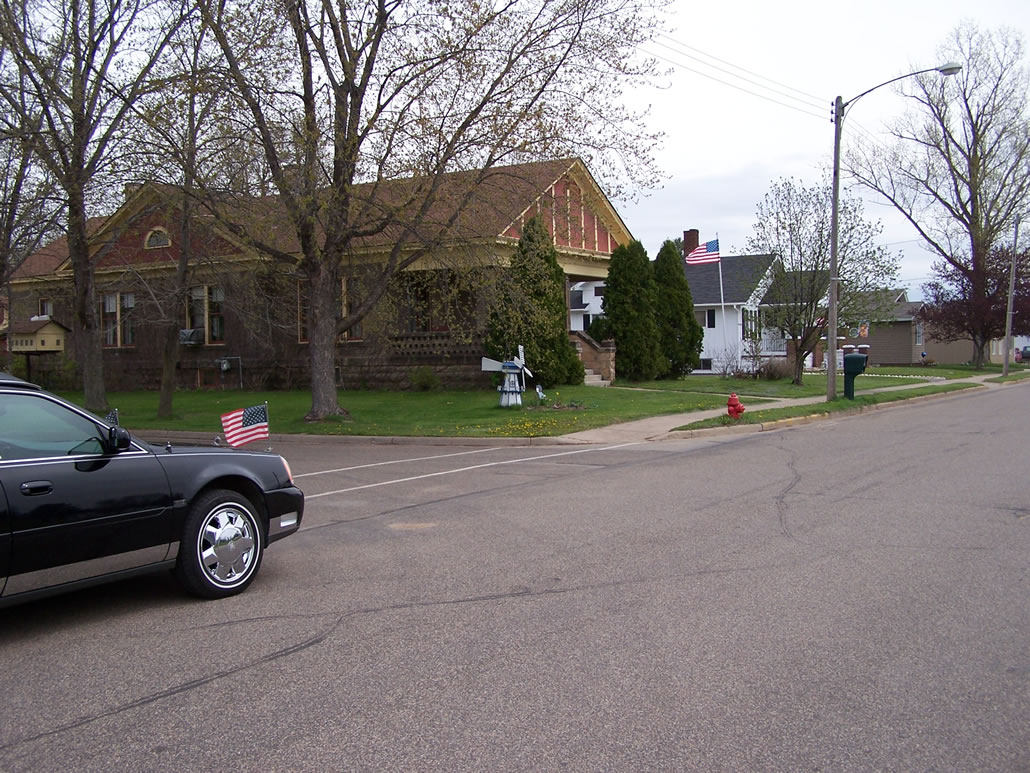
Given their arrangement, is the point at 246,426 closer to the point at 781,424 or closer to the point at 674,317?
the point at 781,424

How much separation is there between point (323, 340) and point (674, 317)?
15943 millimetres

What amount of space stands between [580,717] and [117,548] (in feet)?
11.1

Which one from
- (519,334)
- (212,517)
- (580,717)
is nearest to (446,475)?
(212,517)

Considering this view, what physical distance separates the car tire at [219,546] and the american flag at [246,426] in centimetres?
605

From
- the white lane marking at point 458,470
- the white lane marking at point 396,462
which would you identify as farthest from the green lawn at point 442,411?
the white lane marking at point 458,470

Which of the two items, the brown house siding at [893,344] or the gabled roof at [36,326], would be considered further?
the brown house siding at [893,344]

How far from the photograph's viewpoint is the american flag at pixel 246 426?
1262 cm

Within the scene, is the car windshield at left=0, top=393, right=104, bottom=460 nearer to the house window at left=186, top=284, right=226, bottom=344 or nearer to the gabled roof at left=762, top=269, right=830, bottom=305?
the gabled roof at left=762, top=269, right=830, bottom=305

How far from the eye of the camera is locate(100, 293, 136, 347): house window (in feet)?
115

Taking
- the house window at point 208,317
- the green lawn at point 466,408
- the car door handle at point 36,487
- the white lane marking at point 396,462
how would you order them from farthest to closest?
the house window at point 208,317 → the green lawn at point 466,408 → the white lane marking at point 396,462 → the car door handle at point 36,487

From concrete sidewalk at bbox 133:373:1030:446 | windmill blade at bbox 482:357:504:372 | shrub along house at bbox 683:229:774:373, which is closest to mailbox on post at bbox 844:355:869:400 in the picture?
concrete sidewalk at bbox 133:373:1030:446

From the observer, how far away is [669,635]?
5398 millimetres

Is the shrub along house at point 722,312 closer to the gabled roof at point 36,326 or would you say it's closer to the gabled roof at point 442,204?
the gabled roof at point 442,204

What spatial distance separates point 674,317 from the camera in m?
32.8
